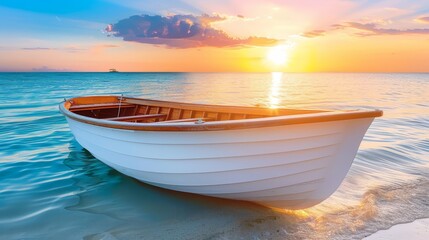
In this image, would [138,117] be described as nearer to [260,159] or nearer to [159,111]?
[159,111]

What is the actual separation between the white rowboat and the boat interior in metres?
0.57

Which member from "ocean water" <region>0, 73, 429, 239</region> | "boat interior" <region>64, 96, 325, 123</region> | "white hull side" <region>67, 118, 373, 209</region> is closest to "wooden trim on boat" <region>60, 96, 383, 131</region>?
"boat interior" <region>64, 96, 325, 123</region>

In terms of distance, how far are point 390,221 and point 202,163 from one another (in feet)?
9.50

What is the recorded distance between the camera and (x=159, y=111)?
26.7 ft

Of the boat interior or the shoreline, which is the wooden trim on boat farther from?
the shoreline

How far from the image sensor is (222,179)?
14.0ft

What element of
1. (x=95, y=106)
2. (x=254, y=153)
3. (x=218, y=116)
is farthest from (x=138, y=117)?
(x=254, y=153)

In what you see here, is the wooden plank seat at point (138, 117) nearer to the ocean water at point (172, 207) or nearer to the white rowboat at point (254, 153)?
the ocean water at point (172, 207)

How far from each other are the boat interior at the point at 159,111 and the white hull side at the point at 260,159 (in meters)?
0.62

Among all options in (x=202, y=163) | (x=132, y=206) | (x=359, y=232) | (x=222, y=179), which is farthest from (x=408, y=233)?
(x=132, y=206)

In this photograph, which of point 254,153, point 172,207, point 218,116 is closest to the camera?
point 254,153

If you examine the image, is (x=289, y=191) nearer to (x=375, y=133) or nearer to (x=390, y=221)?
(x=390, y=221)

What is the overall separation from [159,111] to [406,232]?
5.89 metres

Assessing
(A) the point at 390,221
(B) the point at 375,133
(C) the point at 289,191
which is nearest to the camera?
(C) the point at 289,191
